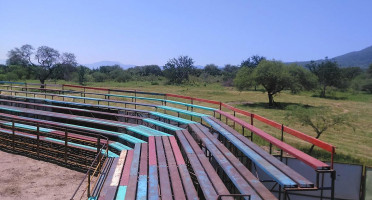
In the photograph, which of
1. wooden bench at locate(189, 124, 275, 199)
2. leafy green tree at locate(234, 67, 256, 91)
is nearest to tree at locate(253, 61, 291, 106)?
leafy green tree at locate(234, 67, 256, 91)

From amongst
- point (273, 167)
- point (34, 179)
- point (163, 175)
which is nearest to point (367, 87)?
point (273, 167)

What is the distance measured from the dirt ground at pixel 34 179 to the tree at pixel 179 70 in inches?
2368

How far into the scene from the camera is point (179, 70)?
7519 cm

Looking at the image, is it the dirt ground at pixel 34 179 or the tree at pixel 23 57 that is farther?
the tree at pixel 23 57

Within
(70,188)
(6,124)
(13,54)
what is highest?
(13,54)

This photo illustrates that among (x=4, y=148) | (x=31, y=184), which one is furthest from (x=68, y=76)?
(x=31, y=184)

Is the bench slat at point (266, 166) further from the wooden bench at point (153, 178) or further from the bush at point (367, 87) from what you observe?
the bush at point (367, 87)

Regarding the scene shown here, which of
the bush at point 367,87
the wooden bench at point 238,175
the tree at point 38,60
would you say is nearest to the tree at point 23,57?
the tree at point 38,60

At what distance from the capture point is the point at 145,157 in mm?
6438

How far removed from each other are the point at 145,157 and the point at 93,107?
9.10 meters

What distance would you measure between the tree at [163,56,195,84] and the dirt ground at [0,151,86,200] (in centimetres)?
6016

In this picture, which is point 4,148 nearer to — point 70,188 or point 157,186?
point 70,188

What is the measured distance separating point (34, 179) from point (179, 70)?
223ft

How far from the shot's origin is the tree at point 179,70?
72169 mm
